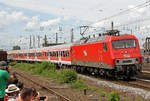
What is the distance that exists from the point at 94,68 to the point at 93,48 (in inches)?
69.8

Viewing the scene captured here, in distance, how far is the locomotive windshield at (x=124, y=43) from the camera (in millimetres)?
14967

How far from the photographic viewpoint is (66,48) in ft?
81.4

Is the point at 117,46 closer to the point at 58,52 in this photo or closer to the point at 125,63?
the point at 125,63

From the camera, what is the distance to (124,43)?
1519 cm

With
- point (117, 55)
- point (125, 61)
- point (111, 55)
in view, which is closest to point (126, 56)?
point (125, 61)

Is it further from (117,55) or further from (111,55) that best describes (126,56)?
(111,55)

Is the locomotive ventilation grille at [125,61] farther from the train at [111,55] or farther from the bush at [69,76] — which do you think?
the bush at [69,76]

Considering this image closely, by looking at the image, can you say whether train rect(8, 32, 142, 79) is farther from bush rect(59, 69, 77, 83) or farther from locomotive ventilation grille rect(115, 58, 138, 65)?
bush rect(59, 69, 77, 83)

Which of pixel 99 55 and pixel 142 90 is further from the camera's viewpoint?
pixel 99 55

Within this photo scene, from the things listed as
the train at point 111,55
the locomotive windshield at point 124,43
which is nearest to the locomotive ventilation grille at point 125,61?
the train at point 111,55

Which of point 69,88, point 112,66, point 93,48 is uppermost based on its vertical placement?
point 93,48

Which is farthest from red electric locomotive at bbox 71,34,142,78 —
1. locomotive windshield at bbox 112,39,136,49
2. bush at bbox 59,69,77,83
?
bush at bbox 59,69,77,83

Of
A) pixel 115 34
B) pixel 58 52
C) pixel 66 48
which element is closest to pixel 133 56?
pixel 115 34

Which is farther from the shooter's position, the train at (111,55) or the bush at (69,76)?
the bush at (69,76)
